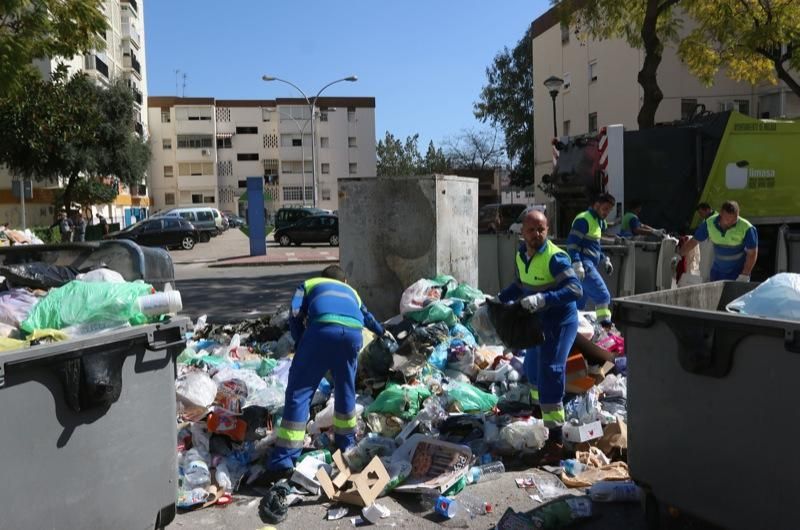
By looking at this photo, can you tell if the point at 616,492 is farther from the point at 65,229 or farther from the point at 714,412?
the point at 65,229

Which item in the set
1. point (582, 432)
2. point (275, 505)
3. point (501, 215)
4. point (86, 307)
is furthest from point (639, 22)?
point (86, 307)

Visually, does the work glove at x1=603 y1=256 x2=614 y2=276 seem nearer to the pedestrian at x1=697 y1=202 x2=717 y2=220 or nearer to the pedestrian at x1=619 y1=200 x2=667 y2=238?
the pedestrian at x1=619 y1=200 x2=667 y2=238

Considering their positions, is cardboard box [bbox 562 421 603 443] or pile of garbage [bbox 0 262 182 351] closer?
pile of garbage [bbox 0 262 182 351]

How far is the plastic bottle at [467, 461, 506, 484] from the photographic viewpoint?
15.1 feet

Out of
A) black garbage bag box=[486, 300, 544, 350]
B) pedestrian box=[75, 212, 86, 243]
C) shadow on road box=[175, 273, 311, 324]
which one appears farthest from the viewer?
pedestrian box=[75, 212, 86, 243]

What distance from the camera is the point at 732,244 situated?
24.3ft

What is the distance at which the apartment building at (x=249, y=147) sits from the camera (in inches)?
2687

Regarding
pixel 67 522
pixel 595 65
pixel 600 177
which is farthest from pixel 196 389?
pixel 595 65

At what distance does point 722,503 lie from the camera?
125 inches

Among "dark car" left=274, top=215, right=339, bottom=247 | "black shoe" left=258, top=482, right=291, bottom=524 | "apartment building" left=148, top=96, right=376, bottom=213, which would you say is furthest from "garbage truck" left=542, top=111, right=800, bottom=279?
"apartment building" left=148, top=96, right=376, bottom=213

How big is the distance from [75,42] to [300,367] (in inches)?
349

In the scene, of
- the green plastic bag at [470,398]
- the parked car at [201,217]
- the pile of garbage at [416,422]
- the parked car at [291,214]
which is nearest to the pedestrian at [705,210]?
the pile of garbage at [416,422]

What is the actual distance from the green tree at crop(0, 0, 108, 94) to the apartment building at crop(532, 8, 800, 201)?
1450 cm

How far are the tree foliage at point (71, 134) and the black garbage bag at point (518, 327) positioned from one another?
12.4 meters
